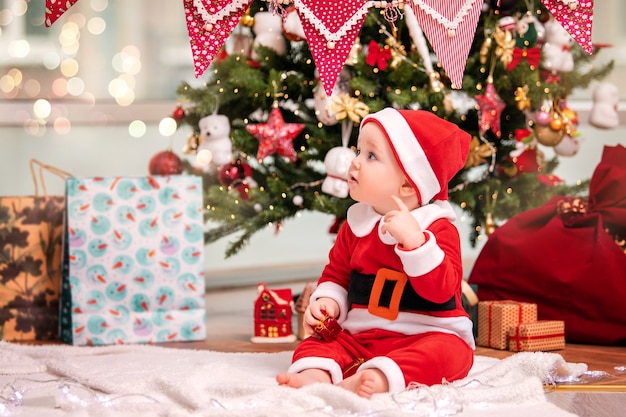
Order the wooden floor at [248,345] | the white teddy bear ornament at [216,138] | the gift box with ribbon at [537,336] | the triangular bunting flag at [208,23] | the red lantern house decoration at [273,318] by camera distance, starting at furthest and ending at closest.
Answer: the white teddy bear ornament at [216,138], the red lantern house decoration at [273,318], the gift box with ribbon at [537,336], the wooden floor at [248,345], the triangular bunting flag at [208,23]

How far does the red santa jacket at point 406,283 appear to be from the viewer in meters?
1.50

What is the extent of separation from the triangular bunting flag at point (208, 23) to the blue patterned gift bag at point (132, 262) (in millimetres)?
585

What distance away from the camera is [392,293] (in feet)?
5.24

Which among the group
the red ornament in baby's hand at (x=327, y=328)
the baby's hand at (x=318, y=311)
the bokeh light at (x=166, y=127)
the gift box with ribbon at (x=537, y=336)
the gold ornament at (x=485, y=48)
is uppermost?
the gold ornament at (x=485, y=48)

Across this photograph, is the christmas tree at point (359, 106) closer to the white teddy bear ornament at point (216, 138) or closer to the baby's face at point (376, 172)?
the white teddy bear ornament at point (216, 138)

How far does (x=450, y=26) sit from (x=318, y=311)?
59 centimetres

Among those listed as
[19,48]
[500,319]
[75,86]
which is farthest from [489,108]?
[19,48]

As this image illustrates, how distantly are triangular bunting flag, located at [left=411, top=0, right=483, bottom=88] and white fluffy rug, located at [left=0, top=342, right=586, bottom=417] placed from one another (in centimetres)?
57

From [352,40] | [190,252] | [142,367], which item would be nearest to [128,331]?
[190,252]

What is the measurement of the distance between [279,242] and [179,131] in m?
0.62

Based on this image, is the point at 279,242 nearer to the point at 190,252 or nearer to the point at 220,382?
the point at 190,252

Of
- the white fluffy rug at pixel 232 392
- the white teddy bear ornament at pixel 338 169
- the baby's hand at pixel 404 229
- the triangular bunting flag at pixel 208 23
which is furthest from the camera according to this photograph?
the white teddy bear ornament at pixel 338 169

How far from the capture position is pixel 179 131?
3.66m

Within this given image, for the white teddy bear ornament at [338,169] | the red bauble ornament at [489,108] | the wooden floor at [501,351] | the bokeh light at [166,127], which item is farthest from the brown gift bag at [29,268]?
the bokeh light at [166,127]
